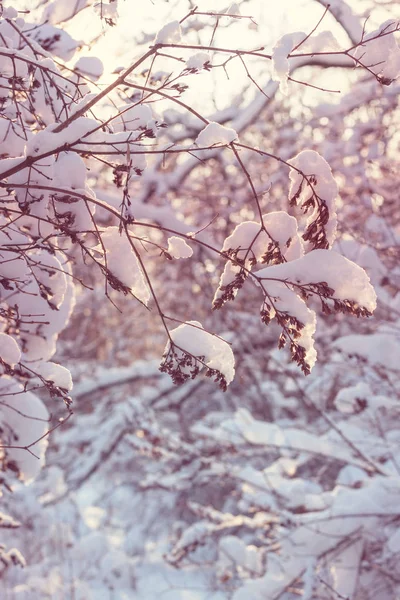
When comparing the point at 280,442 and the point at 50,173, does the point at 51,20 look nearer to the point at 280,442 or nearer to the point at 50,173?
the point at 50,173

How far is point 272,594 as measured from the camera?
3904 millimetres

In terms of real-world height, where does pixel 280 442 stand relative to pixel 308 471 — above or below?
below

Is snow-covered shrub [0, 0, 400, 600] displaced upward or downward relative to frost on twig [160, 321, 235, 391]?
upward

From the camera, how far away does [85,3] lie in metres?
2.61

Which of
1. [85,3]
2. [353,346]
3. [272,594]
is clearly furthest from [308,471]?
[85,3]

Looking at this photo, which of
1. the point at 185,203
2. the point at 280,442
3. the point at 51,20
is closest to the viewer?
the point at 51,20

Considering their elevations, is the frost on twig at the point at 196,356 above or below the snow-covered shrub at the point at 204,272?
below

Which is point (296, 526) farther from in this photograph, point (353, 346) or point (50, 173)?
point (50, 173)

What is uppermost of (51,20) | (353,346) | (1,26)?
(51,20)

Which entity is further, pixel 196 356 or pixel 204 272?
pixel 204 272

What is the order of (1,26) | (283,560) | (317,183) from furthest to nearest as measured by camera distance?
(283,560)
(1,26)
(317,183)

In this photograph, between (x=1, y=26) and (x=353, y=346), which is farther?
(x=353, y=346)

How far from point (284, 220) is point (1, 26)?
1.16 m

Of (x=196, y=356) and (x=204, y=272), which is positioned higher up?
(x=204, y=272)
